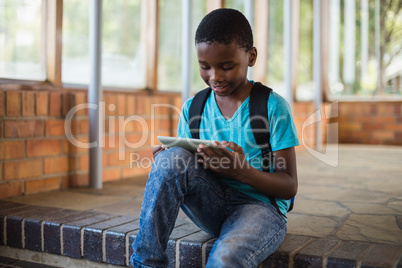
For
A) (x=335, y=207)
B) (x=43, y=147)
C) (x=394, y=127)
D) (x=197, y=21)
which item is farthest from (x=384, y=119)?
(x=43, y=147)

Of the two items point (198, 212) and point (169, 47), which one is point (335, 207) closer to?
point (198, 212)

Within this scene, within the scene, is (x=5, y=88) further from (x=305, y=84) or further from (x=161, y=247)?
(x=305, y=84)

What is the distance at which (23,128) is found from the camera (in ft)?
8.17

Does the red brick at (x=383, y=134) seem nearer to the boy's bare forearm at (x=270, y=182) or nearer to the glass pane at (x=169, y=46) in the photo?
the glass pane at (x=169, y=46)

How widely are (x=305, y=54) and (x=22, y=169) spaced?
448 cm

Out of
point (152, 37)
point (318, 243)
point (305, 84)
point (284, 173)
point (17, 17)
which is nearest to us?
point (284, 173)

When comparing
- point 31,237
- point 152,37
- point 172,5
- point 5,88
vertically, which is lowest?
point 31,237

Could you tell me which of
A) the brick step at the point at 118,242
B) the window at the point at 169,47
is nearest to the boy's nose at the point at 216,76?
the brick step at the point at 118,242

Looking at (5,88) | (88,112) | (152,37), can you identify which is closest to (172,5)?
(152,37)

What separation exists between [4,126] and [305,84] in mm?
4421

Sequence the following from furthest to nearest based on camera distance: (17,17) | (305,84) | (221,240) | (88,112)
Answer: (305,84) → (88,112) → (17,17) → (221,240)

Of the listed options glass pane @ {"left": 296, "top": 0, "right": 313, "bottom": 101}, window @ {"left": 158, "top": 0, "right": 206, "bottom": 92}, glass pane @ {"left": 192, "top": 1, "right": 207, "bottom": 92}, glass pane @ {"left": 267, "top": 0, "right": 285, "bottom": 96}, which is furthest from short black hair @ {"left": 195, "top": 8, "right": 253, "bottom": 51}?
glass pane @ {"left": 296, "top": 0, "right": 313, "bottom": 101}

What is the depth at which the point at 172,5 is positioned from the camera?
3.76m

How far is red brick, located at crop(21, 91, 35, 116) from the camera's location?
2482 mm
